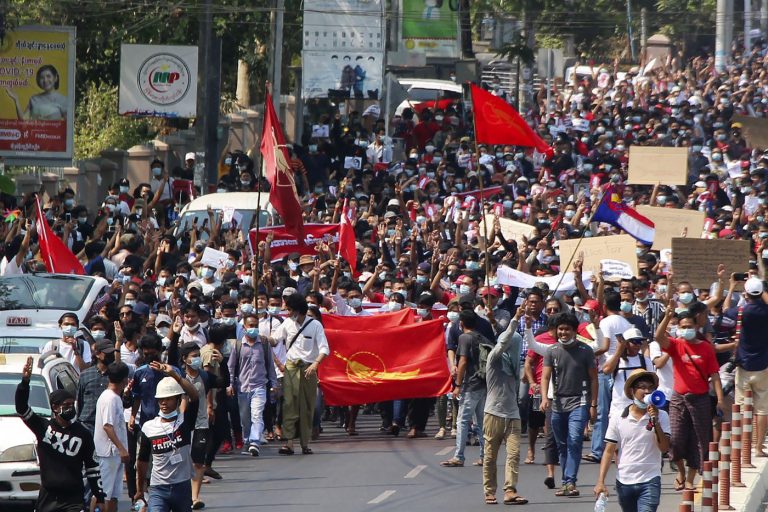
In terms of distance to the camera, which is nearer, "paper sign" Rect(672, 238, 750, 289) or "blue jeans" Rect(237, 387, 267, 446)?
"blue jeans" Rect(237, 387, 267, 446)

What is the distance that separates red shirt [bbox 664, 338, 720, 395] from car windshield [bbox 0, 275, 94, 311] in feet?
21.9

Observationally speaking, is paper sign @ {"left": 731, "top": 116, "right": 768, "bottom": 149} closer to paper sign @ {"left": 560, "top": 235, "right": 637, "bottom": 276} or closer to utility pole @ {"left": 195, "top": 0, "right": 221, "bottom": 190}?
utility pole @ {"left": 195, "top": 0, "right": 221, "bottom": 190}

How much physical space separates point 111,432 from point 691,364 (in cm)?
491

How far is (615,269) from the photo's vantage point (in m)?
20.4

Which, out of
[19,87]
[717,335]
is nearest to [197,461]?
[717,335]

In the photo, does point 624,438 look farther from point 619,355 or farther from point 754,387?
point 754,387

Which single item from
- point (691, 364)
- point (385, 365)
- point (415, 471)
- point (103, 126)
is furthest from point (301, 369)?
point (103, 126)

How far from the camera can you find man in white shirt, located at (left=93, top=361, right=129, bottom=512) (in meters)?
12.9

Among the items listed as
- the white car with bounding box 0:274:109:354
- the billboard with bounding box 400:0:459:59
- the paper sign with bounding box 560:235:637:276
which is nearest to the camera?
the white car with bounding box 0:274:109:354

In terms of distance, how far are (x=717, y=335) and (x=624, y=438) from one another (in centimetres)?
565

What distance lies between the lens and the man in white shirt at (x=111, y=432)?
12.9 meters

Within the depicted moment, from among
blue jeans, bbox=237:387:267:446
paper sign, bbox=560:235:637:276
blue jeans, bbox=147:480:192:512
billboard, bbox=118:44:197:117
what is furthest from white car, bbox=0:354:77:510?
billboard, bbox=118:44:197:117

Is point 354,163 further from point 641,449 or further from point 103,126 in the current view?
point 641,449

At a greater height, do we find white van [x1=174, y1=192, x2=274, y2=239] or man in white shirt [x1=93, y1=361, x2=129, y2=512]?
white van [x1=174, y1=192, x2=274, y2=239]
